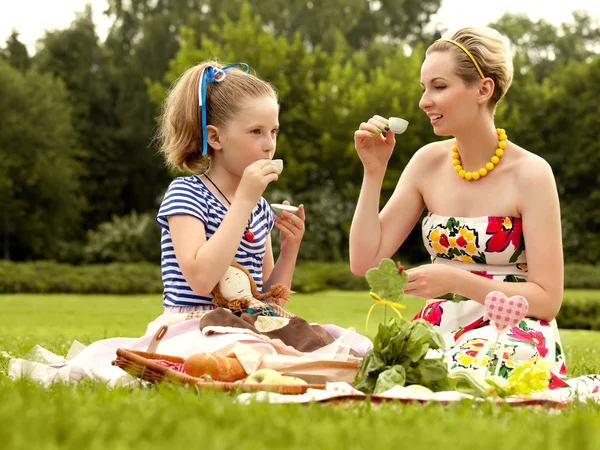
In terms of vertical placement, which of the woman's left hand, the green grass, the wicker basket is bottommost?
the wicker basket

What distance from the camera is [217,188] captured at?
179 inches

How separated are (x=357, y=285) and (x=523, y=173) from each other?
16.5 meters

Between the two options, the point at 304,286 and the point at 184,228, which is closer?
the point at 184,228

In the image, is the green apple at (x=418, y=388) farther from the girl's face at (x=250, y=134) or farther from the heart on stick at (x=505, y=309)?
the girl's face at (x=250, y=134)

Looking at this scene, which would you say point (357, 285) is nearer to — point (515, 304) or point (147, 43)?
point (515, 304)

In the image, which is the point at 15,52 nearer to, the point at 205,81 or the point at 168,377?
the point at 205,81

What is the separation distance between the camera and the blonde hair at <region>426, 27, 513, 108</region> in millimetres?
4336

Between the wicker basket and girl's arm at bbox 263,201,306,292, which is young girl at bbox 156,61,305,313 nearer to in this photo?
girl's arm at bbox 263,201,306,292

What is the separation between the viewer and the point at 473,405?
10.2 feet

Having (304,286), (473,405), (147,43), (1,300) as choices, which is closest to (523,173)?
(473,405)

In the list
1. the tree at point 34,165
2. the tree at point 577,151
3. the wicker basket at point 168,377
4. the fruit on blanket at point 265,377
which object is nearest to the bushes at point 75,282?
the tree at point 34,165

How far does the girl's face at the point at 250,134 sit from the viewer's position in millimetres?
4457

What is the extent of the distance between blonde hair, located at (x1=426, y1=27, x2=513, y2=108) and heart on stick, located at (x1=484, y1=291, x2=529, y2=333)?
4.13ft

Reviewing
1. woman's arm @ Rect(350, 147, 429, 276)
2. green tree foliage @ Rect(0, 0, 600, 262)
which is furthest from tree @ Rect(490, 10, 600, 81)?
woman's arm @ Rect(350, 147, 429, 276)
